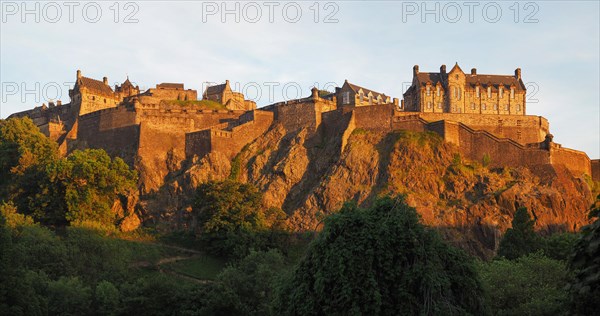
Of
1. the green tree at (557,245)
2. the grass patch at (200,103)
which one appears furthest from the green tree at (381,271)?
the grass patch at (200,103)

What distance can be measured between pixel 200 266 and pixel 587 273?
5614cm

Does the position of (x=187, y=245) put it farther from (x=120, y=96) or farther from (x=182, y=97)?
(x=120, y=96)

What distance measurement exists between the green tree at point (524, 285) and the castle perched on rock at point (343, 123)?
28.0 meters

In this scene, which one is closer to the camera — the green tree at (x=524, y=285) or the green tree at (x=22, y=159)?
the green tree at (x=524, y=285)

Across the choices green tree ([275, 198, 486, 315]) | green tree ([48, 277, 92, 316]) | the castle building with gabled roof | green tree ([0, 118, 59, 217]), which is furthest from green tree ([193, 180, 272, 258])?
green tree ([275, 198, 486, 315])

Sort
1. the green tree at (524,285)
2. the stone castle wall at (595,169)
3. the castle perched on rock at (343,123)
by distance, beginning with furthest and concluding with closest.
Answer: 1. the stone castle wall at (595,169)
2. the castle perched on rock at (343,123)
3. the green tree at (524,285)

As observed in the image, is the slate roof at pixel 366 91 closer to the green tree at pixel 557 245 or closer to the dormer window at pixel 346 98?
the dormer window at pixel 346 98

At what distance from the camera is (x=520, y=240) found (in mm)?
61406

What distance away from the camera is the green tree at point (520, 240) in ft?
200

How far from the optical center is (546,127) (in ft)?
281

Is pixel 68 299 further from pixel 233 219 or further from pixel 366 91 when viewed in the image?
pixel 366 91

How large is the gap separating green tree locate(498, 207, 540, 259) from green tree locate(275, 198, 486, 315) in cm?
2867

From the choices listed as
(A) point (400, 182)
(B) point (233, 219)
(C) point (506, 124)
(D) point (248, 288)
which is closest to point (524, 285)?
(D) point (248, 288)

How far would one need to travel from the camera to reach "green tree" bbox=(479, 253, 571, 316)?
41719 mm
